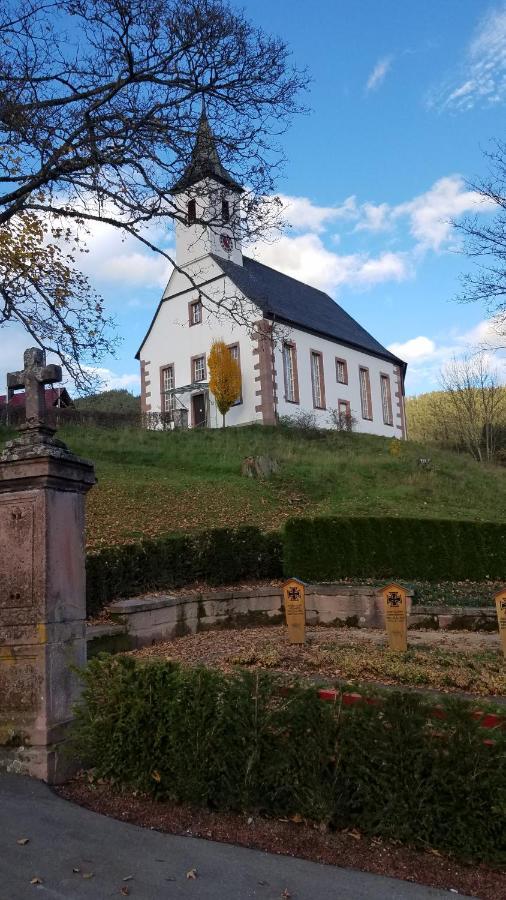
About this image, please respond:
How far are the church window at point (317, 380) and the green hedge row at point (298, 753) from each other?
30873 millimetres

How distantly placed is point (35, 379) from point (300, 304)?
115 ft

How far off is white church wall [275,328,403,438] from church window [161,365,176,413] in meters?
6.36

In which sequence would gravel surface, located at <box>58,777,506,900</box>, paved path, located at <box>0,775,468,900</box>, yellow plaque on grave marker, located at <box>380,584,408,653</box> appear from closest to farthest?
1. paved path, located at <box>0,775,468,900</box>
2. gravel surface, located at <box>58,777,506,900</box>
3. yellow plaque on grave marker, located at <box>380,584,408,653</box>

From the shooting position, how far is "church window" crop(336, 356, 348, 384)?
3753 cm

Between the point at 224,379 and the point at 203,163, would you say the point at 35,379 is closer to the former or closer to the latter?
the point at 203,163

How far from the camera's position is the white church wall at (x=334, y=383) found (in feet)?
109

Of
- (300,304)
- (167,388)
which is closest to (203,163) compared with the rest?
(167,388)

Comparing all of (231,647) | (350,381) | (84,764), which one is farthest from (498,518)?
(350,381)

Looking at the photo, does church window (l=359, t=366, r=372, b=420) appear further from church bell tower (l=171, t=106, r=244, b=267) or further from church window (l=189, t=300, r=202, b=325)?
church bell tower (l=171, t=106, r=244, b=267)

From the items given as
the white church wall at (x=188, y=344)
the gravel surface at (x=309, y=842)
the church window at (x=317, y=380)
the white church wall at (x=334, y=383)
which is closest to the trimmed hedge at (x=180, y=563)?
the gravel surface at (x=309, y=842)

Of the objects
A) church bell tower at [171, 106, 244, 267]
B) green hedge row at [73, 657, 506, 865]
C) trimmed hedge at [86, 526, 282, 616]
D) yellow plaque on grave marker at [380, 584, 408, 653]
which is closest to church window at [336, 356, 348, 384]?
church bell tower at [171, 106, 244, 267]

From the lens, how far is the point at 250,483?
748 inches

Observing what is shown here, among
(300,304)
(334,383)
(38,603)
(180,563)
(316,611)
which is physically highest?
(300,304)

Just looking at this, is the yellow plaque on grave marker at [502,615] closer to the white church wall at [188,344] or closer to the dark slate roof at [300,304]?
the white church wall at [188,344]
